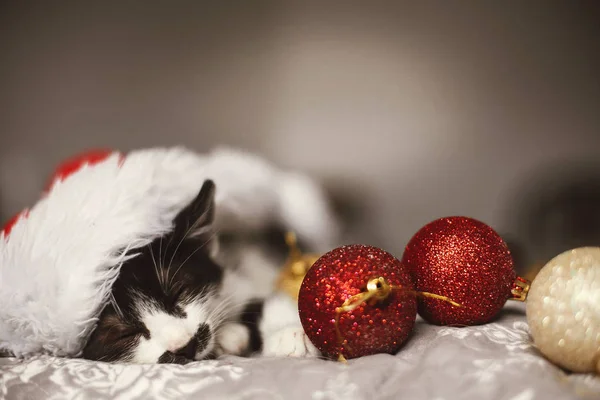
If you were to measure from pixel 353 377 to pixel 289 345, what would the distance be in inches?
6.9

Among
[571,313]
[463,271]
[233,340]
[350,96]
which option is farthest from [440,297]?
[350,96]

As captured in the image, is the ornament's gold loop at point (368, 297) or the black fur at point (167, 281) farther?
the black fur at point (167, 281)

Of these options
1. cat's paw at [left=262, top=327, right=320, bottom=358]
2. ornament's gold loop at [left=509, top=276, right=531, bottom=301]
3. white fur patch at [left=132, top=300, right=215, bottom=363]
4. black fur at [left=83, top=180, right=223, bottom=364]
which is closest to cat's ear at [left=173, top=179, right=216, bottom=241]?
black fur at [left=83, top=180, right=223, bottom=364]

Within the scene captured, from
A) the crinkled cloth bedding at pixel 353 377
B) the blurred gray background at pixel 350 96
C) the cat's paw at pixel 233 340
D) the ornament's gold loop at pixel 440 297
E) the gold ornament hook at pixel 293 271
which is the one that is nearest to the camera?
the crinkled cloth bedding at pixel 353 377

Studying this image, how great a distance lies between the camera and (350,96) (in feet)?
4.07

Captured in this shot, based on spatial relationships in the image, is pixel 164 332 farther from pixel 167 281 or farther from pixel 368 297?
pixel 368 297

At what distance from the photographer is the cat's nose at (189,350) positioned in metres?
0.69

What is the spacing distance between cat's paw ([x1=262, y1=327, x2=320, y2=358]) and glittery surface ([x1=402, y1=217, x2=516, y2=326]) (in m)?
0.18

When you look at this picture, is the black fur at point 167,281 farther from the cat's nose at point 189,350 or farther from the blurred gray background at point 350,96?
the blurred gray background at point 350,96

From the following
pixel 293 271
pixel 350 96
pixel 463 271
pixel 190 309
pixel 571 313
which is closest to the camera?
pixel 571 313

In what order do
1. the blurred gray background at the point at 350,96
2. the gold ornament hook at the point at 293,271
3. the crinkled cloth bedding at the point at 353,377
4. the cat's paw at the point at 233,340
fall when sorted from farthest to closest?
the blurred gray background at the point at 350,96 < the gold ornament hook at the point at 293,271 < the cat's paw at the point at 233,340 < the crinkled cloth bedding at the point at 353,377

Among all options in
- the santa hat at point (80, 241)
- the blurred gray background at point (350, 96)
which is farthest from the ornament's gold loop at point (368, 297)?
the blurred gray background at point (350, 96)

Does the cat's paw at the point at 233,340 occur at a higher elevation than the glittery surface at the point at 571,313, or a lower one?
lower

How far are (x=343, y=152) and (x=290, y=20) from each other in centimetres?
37
